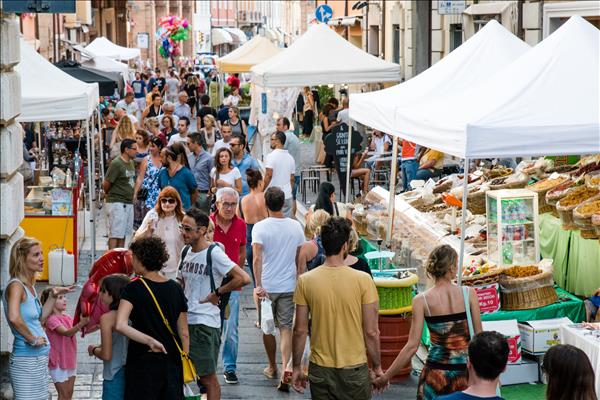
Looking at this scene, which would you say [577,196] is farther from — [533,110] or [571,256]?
[533,110]

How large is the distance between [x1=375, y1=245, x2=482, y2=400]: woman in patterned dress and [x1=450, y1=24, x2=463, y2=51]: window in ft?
64.0

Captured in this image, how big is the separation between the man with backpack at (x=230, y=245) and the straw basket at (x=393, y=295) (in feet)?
3.93

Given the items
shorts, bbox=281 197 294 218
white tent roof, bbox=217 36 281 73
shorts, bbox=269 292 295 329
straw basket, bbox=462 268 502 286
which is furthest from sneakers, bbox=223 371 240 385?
white tent roof, bbox=217 36 281 73

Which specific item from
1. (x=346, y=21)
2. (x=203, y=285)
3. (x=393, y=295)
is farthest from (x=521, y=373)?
(x=346, y=21)

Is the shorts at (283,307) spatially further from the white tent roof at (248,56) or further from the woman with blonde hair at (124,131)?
the white tent roof at (248,56)

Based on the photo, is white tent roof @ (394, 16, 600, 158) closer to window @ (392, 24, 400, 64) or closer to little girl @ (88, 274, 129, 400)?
little girl @ (88, 274, 129, 400)

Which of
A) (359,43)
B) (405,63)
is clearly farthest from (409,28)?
(359,43)

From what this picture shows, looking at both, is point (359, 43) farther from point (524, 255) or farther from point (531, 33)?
point (524, 255)

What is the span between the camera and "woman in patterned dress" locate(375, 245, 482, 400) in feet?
24.1

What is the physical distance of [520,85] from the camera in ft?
32.7

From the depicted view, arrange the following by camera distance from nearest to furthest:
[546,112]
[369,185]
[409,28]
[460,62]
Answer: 1. [546,112]
2. [460,62]
3. [369,185]
4. [409,28]

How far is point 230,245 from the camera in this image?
10234mm

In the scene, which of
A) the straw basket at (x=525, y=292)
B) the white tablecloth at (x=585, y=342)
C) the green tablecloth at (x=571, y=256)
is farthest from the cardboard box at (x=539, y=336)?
the green tablecloth at (x=571, y=256)

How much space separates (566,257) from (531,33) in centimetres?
912
